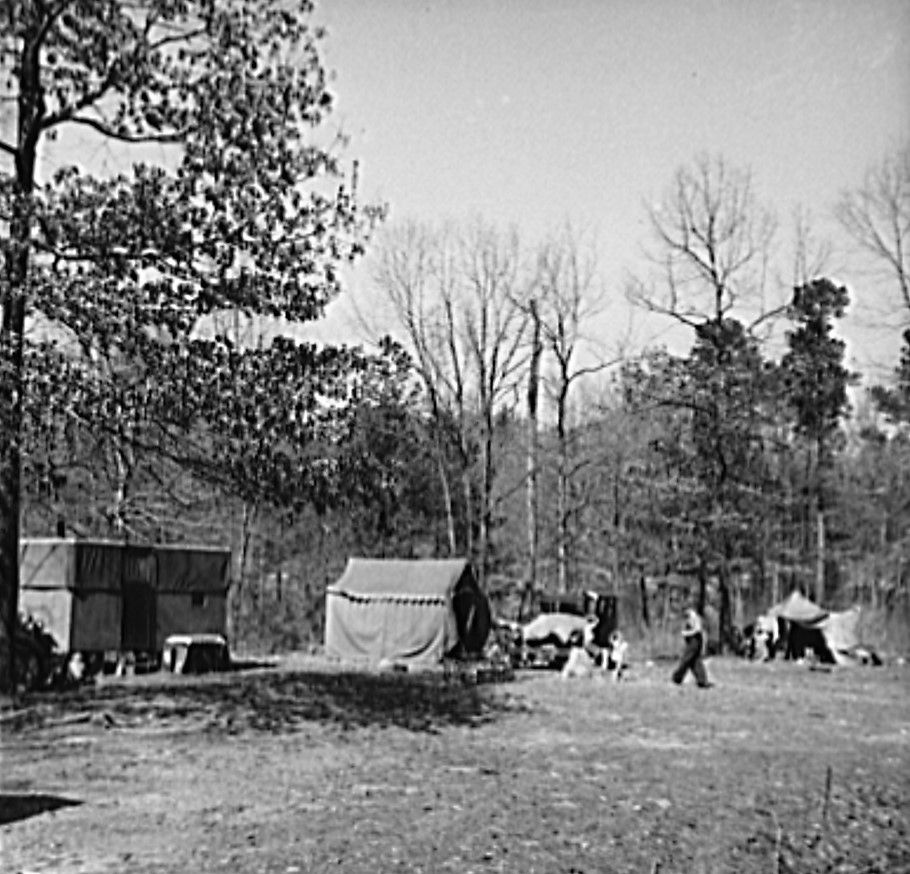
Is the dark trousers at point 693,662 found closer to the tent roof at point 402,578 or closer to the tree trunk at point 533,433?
the tent roof at point 402,578

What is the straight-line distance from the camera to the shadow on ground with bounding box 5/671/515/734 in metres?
12.0

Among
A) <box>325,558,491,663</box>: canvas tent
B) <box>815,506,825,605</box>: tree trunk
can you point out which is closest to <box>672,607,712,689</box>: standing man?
<box>325,558,491,663</box>: canvas tent

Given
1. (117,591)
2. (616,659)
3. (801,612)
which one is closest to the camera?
(117,591)

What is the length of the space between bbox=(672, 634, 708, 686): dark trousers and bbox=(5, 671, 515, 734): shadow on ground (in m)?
2.74

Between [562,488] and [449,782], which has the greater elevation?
[562,488]

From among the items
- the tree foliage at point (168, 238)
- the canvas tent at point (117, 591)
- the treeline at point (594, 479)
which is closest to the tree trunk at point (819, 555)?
the treeline at point (594, 479)

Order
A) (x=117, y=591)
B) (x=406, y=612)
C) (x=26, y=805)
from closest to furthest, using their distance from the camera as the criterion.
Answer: (x=26, y=805) → (x=117, y=591) → (x=406, y=612)

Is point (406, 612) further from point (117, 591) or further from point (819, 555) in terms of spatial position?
point (819, 555)

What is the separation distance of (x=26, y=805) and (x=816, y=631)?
18.0 meters

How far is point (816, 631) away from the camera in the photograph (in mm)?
22734

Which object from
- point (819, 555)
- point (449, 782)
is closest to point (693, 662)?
point (449, 782)

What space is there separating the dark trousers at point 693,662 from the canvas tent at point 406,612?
214 inches

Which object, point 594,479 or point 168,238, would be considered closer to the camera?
point 168,238

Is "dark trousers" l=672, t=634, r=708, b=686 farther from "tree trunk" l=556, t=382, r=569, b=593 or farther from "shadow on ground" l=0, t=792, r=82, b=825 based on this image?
"tree trunk" l=556, t=382, r=569, b=593
